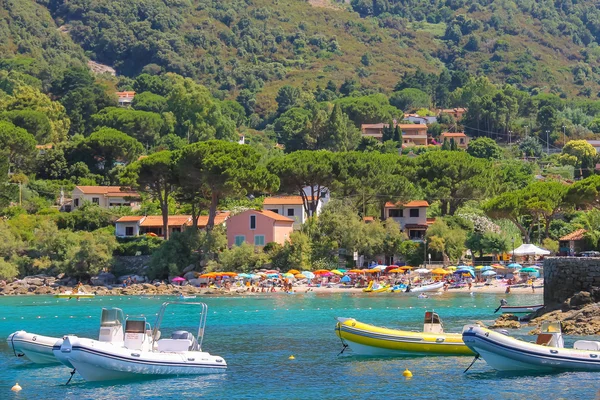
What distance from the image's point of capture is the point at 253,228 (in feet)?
271

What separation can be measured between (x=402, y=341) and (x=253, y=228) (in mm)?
44295

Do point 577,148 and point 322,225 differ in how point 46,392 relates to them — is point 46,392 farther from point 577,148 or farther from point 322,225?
point 577,148

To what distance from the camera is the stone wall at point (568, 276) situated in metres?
46.2

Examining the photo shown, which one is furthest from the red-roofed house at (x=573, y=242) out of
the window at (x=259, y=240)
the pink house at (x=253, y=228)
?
the window at (x=259, y=240)

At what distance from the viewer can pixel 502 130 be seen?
502ft

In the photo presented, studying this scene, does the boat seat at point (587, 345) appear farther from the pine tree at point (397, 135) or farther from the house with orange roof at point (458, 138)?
the house with orange roof at point (458, 138)

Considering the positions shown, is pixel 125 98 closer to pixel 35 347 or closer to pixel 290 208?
pixel 290 208

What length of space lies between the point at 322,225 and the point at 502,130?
7723 cm

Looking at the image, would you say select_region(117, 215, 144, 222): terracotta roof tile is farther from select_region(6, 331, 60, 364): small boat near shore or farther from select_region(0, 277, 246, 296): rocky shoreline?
select_region(6, 331, 60, 364): small boat near shore

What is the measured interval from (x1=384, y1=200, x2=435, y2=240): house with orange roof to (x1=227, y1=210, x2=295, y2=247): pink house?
34.9ft

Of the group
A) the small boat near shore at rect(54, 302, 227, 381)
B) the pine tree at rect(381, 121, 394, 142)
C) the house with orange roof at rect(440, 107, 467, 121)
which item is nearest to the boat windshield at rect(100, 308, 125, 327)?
the small boat near shore at rect(54, 302, 227, 381)

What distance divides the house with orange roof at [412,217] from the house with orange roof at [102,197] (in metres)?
22.7

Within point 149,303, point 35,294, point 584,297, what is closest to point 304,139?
point 35,294

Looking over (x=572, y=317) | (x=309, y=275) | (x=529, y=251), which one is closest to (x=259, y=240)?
(x=309, y=275)
